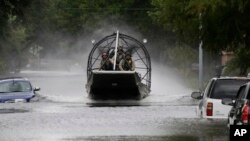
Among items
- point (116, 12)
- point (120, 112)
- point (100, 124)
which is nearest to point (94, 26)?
point (116, 12)

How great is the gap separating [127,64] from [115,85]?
4.75 feet

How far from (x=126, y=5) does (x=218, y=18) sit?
56298mm

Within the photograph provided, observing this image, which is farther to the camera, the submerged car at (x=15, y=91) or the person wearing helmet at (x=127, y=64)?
the person wearing helmet at (x=127, y=64)

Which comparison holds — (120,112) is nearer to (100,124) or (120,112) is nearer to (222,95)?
(100,124)

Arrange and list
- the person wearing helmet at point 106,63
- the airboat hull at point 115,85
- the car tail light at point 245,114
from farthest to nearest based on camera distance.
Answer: the person wearing helmet at point 106,63, the airboat hull at point 115,85, the car tail light at point 245,114

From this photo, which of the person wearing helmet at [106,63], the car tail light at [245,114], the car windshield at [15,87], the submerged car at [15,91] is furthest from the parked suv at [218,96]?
the person wearing helmet at [106,63]

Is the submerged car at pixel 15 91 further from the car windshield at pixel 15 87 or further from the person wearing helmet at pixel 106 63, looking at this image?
the person wearing helmet at pixel 106 63

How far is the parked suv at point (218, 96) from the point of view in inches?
966

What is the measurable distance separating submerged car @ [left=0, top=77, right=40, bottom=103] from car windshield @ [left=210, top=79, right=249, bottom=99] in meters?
17.8

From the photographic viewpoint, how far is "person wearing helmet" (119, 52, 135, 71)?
46.5 m

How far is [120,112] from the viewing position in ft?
111

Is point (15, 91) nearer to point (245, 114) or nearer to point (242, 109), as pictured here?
point (242, 109)

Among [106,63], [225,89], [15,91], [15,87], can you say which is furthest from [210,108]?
[106,63]

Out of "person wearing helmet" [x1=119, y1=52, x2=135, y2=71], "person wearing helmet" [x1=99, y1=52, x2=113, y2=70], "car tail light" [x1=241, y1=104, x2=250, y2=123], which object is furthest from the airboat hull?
"car tail light" [x1=241, y1=104, x2=250, y2=123]
